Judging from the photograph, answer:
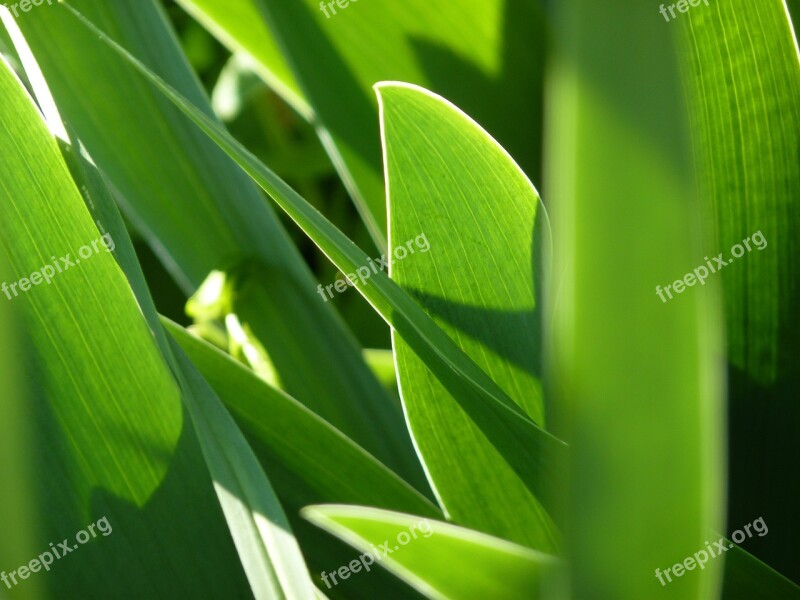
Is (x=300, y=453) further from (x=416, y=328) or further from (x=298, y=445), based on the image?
(x=416, y=328)

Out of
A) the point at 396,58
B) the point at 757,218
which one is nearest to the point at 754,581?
the point at 757,218

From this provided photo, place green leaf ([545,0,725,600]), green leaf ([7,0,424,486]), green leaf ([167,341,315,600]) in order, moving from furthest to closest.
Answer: green leaf ([7,0,424,486]), green leaf ([167,341,315,600]), green leaf ([545,0,725,600])

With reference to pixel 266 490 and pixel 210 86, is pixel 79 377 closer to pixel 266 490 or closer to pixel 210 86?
pixel 266 490

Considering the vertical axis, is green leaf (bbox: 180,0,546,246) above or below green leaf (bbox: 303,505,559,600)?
above

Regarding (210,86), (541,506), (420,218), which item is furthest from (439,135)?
(210,86)

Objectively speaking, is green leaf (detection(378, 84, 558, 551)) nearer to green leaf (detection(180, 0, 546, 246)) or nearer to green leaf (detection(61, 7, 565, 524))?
green leaf (detection(61, 7, 565, 524))

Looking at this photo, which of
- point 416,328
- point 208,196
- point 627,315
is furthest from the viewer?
point 208,196

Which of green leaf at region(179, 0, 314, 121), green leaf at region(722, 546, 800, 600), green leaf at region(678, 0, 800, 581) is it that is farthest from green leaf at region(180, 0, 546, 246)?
green leaf at region(722, 546, 800, 600)
